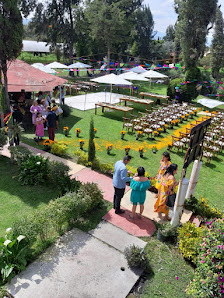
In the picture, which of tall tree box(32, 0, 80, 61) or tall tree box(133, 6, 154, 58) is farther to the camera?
tall tree box(133, 6, 154, 58)

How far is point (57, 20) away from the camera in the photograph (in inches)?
1213

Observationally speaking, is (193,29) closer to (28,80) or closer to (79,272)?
(28,80)

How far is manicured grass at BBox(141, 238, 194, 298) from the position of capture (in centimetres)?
473

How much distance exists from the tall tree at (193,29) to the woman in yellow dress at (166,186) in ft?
60.3

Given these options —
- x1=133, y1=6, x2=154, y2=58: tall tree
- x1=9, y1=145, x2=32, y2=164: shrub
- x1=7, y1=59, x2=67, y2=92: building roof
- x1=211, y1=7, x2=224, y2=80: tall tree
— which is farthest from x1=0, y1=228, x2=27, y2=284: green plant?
x1=133, y1=6, x2=154, y2=58: tall tree

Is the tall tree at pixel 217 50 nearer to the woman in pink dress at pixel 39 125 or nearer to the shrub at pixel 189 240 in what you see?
the woman in pink dress at pixel 39 125

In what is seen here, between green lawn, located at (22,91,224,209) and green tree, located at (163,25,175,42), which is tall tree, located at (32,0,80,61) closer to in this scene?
green lawn, located at (22,91,224,209)

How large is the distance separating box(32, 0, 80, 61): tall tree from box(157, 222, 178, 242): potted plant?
30.3 m

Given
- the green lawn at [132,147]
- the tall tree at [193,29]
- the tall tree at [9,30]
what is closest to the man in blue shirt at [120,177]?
the green lawn at [132,147]

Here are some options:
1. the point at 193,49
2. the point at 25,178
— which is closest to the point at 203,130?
the point at 25,178

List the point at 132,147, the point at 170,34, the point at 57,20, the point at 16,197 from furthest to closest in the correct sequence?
the point at 170,34 → the point at 57,20 → the point at 132,147 → the point at 16,197

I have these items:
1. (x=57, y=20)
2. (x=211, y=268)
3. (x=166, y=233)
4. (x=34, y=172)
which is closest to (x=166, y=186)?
(x=166, y=233)

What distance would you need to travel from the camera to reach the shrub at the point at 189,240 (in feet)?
17.2

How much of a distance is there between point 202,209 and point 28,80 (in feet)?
36.5
